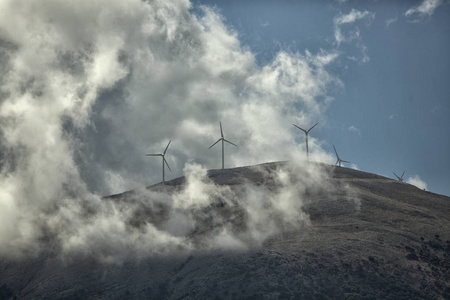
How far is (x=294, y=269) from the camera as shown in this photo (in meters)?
127

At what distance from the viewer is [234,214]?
18338cm

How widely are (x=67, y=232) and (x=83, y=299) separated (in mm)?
56234

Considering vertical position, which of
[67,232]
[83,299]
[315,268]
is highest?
[67,232]

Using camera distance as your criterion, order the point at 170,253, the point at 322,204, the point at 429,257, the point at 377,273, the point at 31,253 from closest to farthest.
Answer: the point at 377,273
the point at 429,257
the point at 170,253
the point at 31,253
the point at 322,204

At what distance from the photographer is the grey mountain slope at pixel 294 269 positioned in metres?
121

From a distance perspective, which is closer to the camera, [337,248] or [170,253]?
[337,248]

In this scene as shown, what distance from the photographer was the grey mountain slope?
121m

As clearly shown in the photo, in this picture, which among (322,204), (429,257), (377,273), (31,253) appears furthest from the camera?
(322,204)

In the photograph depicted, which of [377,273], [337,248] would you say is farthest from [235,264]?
[377,273]

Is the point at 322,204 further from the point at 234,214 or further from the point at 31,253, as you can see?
the point at 31,253

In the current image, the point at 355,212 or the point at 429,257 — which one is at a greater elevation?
the point at 355,212

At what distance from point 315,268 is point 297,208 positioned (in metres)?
53.9

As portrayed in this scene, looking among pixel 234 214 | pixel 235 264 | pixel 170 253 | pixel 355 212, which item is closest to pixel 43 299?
pixel 170 253

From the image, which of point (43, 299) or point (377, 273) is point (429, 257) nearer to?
point (377, 273)
